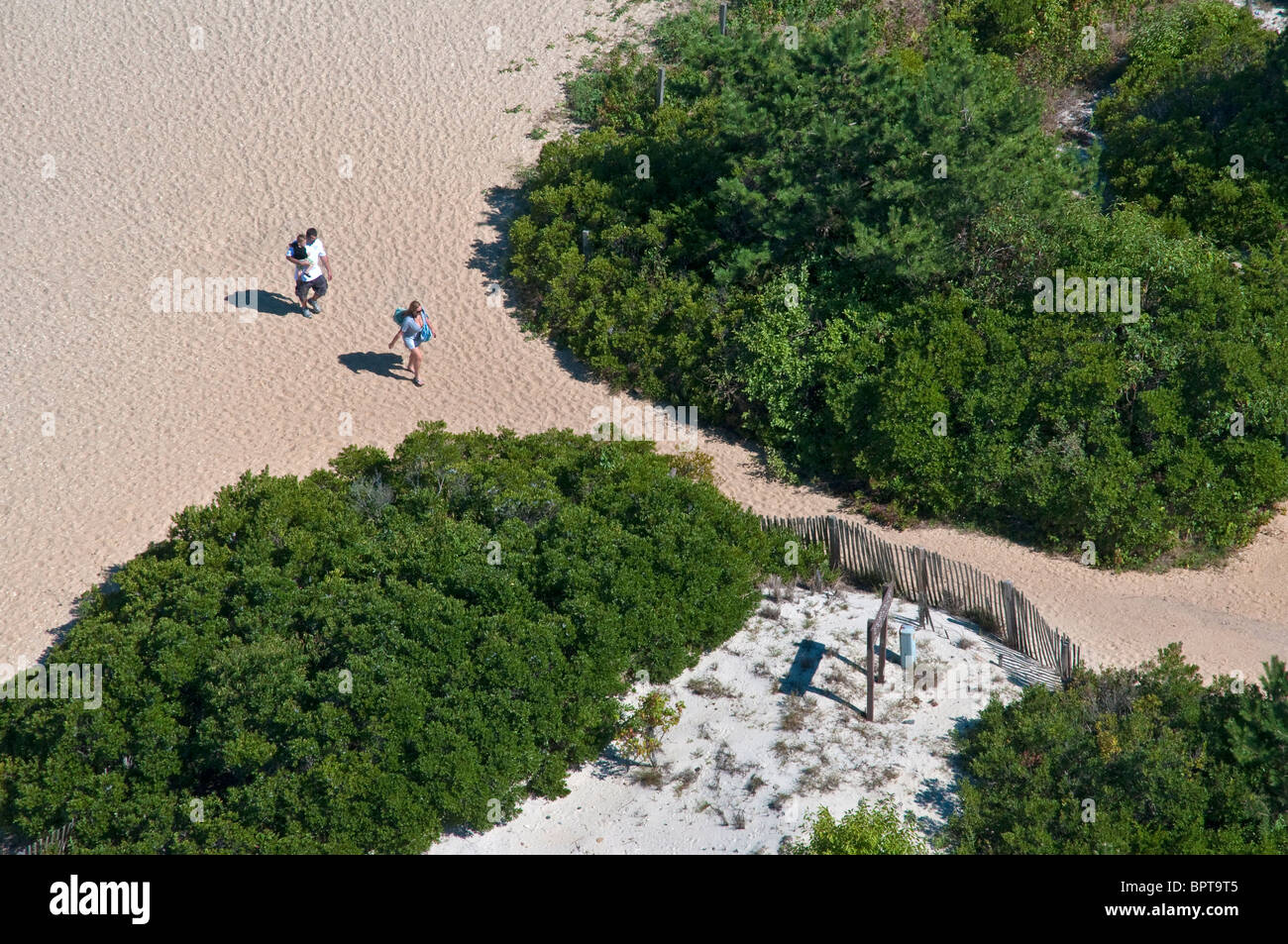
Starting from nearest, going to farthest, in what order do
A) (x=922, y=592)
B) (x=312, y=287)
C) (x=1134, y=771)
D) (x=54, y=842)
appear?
(x=1134, y=771) → (x=54, y=842) → (x=922, y=592) → (x=312, y=287)

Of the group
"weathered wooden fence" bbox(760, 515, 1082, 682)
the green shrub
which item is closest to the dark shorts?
"weathered wooden fence" bbox(760, 515, 1082, 682)

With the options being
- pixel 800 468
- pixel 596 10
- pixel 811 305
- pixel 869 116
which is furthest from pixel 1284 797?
pixel 596 10

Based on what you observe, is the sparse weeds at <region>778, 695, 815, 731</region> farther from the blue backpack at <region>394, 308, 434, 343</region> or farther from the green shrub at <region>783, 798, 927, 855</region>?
the blue backpack at <region>394, 308, 434, 343</region>

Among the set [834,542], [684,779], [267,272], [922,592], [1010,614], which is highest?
[267,272]

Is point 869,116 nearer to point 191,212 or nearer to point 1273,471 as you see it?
point 1273,471

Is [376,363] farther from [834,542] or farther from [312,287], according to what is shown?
[834,542]

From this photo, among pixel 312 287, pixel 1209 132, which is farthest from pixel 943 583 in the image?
pixel 312 287

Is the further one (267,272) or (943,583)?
(267,272)
